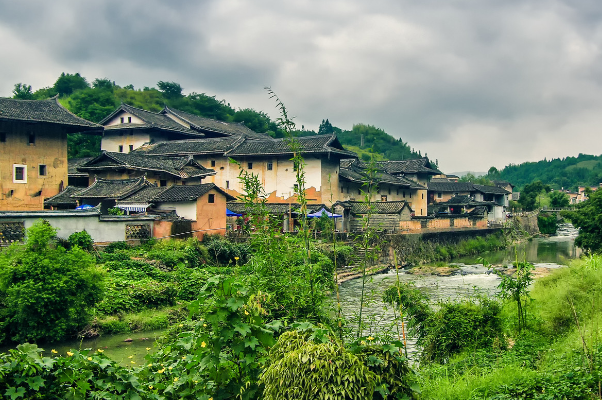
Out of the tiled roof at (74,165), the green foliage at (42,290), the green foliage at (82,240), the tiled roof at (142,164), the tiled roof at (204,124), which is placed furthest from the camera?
the tiled roof at (204,124)

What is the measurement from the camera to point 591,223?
22.0 meters

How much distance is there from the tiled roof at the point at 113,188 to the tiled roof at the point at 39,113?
12.7 ft

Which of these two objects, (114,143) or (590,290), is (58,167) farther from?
(590,290)

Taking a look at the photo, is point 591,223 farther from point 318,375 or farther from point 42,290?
point 318,375

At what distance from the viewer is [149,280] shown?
16.2 metres

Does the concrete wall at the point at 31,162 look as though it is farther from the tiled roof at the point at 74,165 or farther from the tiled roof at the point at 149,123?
the tiled roof at the point at 149,123

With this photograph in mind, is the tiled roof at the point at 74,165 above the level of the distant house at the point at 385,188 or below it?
above

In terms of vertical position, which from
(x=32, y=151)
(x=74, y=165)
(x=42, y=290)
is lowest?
(x=42, y=290)

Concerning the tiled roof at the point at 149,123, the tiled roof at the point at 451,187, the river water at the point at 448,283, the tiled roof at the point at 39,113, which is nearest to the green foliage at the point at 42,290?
the river water at the point at 448,283

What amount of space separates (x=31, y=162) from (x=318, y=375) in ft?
86.5

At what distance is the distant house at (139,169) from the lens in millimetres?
26516

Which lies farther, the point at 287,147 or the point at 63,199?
the point at 287,147

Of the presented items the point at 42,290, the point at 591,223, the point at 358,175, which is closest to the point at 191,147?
the point at 358,175

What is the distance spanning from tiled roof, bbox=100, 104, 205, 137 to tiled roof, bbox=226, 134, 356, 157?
6.76 metres
